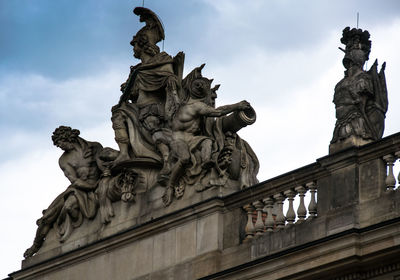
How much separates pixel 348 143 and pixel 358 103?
0.70 metres

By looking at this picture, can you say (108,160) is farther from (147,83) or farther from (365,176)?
(365,176)

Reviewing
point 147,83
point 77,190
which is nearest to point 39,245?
point 77,190

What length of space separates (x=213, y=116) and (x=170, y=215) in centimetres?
183

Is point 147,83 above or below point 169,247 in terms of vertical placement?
above

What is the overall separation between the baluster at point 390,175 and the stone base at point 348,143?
0.69 m

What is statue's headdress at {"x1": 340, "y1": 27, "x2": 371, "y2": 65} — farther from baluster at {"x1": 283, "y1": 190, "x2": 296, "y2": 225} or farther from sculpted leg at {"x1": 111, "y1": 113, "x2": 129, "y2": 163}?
sculpted leg at {"x1": 111, "y1": 113, "x2": 129, "y2": 163}

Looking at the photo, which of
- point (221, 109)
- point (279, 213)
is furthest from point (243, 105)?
point (279, 213)

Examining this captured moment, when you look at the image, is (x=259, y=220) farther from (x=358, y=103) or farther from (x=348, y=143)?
(x=358, y=103)

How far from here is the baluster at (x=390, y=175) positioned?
26.4 metres

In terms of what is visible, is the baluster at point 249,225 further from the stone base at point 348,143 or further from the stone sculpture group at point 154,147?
the stone base at point 348,143

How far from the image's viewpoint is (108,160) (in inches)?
1252

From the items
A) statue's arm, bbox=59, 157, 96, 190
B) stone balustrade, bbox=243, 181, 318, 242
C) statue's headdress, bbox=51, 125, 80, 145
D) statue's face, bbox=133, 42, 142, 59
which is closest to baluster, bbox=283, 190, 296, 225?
stone balustrade, bbox=243, 181, 318, 242

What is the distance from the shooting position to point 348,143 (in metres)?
27.3

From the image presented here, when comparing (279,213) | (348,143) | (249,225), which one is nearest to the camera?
(348,143)
